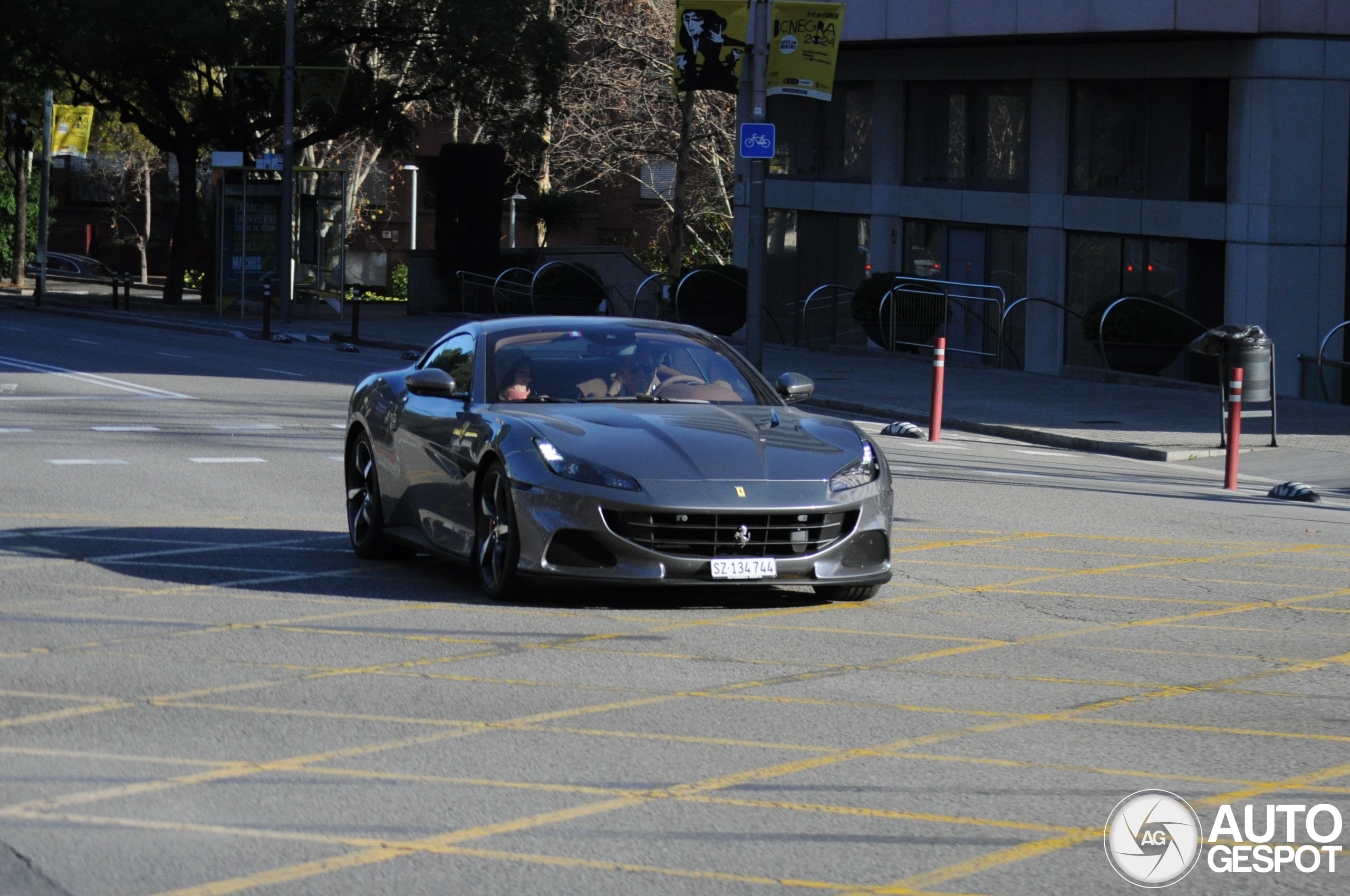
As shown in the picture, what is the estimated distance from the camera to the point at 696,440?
382 inches

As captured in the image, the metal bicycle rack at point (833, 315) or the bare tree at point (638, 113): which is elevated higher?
the bare tree at point (638, 113)

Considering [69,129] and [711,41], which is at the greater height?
[69,129]

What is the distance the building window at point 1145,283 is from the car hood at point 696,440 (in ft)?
63.8

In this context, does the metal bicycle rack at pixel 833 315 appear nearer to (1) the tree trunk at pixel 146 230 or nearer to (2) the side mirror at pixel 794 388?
(2) the side mirror at pixel 794 388

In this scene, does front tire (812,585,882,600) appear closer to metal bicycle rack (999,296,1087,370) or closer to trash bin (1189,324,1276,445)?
trash bin (1189,324,1276,445)

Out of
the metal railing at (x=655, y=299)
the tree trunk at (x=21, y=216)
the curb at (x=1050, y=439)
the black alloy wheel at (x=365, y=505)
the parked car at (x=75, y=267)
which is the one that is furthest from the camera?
the parked car at (x=75, y=267)

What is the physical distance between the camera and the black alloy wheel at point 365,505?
37.2 ft

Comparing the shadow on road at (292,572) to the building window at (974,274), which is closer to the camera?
the shadow on road at (292,572)

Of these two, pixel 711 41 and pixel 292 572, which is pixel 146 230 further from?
pixel 292 572

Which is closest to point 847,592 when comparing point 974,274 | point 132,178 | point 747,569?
point 747,569

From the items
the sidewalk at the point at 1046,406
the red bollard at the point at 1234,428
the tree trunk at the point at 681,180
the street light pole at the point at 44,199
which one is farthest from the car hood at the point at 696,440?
the street light pole at the point at 44,199

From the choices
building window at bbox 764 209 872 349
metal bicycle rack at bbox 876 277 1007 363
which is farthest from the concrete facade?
building window at bbox 764 209 872 349

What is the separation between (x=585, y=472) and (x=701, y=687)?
6.07 feet

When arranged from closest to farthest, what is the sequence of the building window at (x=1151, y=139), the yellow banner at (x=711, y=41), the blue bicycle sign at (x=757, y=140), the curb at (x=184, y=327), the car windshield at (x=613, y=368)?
the car windshield at (x=613, y=368) < the blue bicycle sign at (x=757, y=140) < the yellow banner at (x=711, y=41) < the building window at (x=1151, y=139) < the curb at (x=184, y=327)
